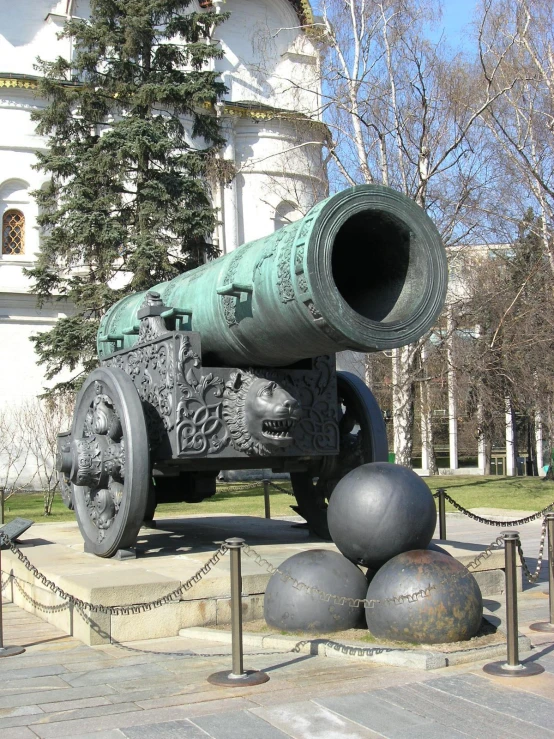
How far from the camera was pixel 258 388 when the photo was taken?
6.75 metres

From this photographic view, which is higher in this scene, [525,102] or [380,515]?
[525,102]

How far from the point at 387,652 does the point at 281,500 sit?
13377 millimetres

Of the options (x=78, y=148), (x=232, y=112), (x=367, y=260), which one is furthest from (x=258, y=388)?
(x=232, y=112)

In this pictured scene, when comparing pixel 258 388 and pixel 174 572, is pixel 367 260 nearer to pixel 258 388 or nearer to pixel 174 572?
pixel 258 388

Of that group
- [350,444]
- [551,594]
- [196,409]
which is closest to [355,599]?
[551,594]

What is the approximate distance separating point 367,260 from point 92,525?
324cm

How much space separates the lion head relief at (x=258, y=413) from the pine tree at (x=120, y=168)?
11.5 m

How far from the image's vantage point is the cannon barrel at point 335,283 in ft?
17.8

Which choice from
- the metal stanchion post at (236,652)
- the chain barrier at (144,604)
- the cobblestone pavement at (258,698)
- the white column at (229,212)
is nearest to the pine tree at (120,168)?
the white column at (229,212)

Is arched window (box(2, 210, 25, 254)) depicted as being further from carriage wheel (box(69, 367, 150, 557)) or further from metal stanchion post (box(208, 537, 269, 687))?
metal stanchion post (box(208, 537, 269, 687))

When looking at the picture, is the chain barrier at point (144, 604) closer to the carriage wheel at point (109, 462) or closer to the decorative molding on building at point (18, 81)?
the carriage wheel at point (109, 462)

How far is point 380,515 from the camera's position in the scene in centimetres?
562

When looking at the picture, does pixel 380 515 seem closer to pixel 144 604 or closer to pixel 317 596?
pixel 317 596

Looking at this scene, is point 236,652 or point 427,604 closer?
point 236,652
